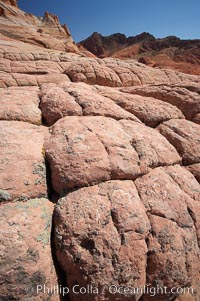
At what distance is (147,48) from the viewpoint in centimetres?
7262

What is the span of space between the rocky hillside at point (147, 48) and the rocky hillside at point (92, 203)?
48.8m

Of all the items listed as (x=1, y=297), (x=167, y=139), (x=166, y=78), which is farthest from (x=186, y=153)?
(x=166, y=78)

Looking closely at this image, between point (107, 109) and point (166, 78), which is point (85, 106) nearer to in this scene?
point (107, 109)

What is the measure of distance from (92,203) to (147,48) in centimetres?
8040

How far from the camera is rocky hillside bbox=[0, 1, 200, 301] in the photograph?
2.89 meters

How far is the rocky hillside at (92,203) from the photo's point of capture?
2.89 metres

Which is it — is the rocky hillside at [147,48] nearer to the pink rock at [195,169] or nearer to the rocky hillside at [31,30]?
the rocky hillside at [31,30]

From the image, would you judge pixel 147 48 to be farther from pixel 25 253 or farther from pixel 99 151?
pixel 25 253

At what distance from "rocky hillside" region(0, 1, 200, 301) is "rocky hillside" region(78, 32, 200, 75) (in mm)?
48843

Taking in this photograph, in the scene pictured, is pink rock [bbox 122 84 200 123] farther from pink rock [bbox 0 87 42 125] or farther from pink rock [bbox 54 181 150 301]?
pink rock [bbox 54 181 150 301]

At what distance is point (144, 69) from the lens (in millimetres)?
10383

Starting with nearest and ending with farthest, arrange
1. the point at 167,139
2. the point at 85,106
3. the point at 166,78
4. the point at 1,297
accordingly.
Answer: the point at 1,297, the point at 85,106, the point at 167,139, the point at 166,78

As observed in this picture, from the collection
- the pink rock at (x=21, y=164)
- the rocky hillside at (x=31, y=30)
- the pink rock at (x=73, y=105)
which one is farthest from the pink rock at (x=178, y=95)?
the rocky hillside at (x=31, y=30)

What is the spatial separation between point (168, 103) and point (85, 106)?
2.95 meters
